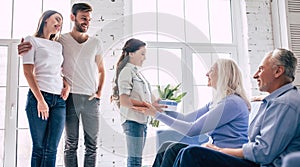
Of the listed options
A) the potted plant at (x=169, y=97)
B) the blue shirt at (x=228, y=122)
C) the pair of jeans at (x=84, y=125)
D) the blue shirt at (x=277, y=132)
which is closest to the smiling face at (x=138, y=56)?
the potted plant at (x=169, y=97)

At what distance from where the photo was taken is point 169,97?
2.33 meters

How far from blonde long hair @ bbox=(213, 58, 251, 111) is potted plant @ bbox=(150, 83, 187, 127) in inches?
15.4

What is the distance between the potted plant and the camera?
2217 mm

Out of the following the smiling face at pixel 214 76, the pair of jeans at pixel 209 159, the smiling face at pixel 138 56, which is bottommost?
the pair of jeans at pixel 209 159

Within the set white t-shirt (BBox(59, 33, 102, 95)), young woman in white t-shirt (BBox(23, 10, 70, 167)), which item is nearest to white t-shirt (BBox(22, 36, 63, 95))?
young woman in white t-shirt (BBox(23, 10, 70, 167))

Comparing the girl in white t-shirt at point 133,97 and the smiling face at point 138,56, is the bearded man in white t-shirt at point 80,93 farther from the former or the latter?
the smiling face at point 138,56

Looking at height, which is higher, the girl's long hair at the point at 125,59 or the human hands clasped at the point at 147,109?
the girl's long hair at the point at 125,59

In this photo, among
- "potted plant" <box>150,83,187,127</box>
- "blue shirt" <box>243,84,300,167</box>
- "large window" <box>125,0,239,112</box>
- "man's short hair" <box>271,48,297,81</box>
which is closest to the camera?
"blue shirt" <box>243,84,300,167</box>

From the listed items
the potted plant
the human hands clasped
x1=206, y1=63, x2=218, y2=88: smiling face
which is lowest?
the human hands clasped

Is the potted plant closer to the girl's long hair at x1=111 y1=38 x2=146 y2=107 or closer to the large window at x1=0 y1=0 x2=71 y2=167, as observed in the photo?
the girl's long hair at x1=111 y1=38 x2=146 y2=107

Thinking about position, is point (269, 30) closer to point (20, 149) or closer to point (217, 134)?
point (217, 134)

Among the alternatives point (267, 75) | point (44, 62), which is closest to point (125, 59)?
point (44, 62)

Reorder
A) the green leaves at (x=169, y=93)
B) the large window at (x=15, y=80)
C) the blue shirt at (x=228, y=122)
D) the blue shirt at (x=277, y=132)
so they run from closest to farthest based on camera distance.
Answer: the blue shirt at (x=277, y=132), the blue shirt at (x=228, y=122), the green leaves at (x=169, y=93), the large window at (x=15, y=80)

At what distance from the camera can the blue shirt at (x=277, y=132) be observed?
136 centimetres
